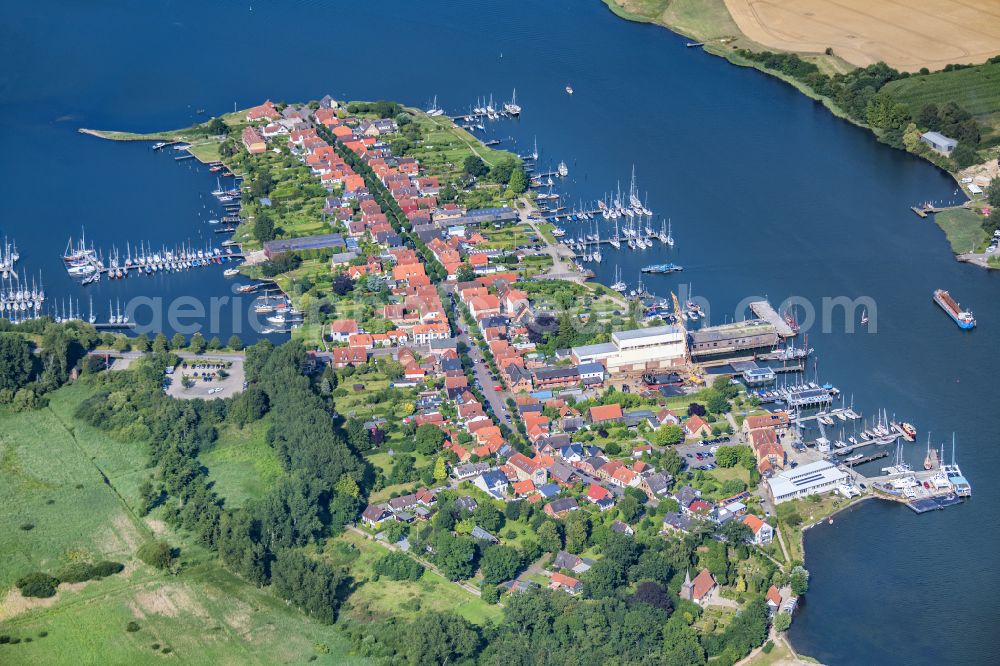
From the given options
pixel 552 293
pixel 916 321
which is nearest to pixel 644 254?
pixel 552 293

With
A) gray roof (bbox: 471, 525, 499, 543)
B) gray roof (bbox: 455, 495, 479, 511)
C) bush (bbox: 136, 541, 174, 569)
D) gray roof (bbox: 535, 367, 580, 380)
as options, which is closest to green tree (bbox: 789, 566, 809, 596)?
gray roof (bbox: 471, 525, 499, 543)

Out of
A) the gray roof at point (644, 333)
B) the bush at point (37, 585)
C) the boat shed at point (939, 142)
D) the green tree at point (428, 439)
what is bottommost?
the bush at point (37, 585)

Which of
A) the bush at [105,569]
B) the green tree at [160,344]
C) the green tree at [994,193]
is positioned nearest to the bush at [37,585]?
the bush at [105,569]

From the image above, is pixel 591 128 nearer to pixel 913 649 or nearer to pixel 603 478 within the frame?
pixel 603 478

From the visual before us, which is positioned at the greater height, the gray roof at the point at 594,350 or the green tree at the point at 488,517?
the gray roof at the point at 594,350

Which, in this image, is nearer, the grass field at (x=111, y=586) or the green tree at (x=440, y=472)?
the grass field at (x=111, y=586)

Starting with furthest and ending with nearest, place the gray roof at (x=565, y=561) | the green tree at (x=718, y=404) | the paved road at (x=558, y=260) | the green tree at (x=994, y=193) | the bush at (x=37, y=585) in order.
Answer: the green tree at (x=994, y=193) < the paved road at (x=558, y=260) < the green tree at (x=718, y=404) < the gray roof at (x=565, y=561) < the bush at (x=37, y=585)

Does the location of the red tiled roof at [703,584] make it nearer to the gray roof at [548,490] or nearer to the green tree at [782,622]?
the green tree at [782,622]
